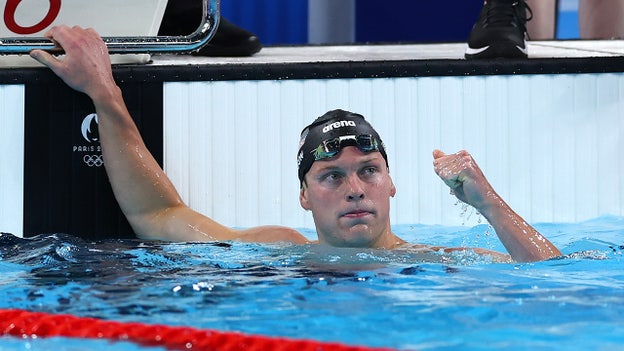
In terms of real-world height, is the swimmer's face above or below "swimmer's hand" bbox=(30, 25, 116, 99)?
below

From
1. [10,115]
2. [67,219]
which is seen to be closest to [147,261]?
[67,219]

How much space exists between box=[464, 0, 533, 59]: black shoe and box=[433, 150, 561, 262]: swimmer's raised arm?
1.00 meters

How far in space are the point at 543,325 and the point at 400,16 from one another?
404cm

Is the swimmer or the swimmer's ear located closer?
the swimmer

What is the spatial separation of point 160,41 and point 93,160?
48 centimetres

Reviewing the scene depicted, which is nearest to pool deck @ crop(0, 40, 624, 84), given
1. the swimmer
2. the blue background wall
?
the swimmer

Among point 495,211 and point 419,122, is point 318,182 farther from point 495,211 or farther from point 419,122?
point 419,122

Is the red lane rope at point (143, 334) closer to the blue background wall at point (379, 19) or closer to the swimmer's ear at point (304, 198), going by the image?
the swimmer's ear at point (304, 198)

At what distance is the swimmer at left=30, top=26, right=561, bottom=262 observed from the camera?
2.74 m

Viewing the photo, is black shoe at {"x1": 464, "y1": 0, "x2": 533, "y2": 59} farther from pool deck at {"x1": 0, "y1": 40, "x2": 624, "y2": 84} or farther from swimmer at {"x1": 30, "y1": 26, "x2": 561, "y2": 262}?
swimmer at {"x1": 30, "y1": 26, "x2": 561, "y2": 262}

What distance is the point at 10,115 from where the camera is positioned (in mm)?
3562

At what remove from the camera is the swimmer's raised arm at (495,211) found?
2.70 meters

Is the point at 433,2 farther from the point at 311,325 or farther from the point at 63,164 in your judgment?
the point at 311,325

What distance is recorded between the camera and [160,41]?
3.43 meters
